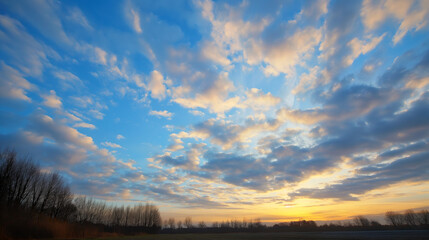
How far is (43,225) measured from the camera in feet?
130

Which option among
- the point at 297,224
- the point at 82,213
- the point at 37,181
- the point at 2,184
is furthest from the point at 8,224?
the point at 297,224

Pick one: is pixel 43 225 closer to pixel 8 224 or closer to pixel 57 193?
pixel 8 224

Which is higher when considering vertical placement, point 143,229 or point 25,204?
point 25,204

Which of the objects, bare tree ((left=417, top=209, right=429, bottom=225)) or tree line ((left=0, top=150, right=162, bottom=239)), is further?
bare tree ((left=417, top=209, right=429, bottom=225))

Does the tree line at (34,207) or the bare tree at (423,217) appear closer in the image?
the tree line at (34,207)

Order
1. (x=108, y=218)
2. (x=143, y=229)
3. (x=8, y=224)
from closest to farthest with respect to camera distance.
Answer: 1. (x=8, y=224)
2. (x=108, y=218)
3. (x=143, y=229)

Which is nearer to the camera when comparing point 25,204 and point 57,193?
point 25,204

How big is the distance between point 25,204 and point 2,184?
9.18 metres

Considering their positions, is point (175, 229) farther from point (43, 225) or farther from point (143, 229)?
point (43, 225)

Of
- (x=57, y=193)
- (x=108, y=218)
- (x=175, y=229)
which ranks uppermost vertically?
(x=57, y=193)

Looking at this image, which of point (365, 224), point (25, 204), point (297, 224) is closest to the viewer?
point (25, 204)

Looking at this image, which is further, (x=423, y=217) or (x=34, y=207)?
(x=423, y=217)

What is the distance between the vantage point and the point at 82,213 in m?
90.8

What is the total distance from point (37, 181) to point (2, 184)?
10620mm
